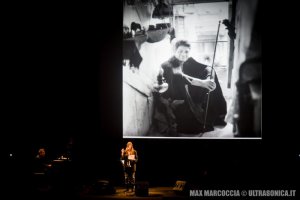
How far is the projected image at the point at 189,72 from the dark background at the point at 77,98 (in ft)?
1.14

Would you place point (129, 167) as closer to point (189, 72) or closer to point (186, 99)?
point (186, 99)

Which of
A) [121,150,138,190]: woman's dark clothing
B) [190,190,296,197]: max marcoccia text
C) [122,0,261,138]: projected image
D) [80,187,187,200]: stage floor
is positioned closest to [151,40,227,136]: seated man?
[122,0,261,138]: projected image

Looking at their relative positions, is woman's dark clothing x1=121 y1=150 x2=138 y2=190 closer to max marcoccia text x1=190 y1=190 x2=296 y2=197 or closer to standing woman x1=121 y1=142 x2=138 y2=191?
standing woman x1=121 y1=142 x2=138 y2=191

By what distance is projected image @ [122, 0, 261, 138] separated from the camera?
843 cm

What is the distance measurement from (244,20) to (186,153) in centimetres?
333

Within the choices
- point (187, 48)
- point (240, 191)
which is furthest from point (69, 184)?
point (187, 48)

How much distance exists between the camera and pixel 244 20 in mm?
8422

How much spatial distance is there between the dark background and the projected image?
0.35 m

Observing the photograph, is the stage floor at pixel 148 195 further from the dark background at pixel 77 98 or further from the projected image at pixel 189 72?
the projected image at pixel 189 72

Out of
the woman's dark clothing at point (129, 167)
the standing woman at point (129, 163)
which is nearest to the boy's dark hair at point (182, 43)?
the standing woman at point (129, 163)

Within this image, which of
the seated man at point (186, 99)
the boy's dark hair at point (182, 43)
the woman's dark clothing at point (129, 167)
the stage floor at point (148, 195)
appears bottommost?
the stage floor at point (148, 195)

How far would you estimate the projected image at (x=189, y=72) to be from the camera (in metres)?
8.43

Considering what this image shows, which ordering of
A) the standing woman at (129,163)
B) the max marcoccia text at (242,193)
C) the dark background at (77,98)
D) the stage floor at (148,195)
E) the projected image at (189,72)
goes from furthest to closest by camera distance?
the dark background at (77,98)
the projected image at (189,72)
the standing woman at (129,163)
the stage floor at (148,195)
the max marcoccia text at (242,193)

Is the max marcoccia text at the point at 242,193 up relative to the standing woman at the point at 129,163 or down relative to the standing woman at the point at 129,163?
down
